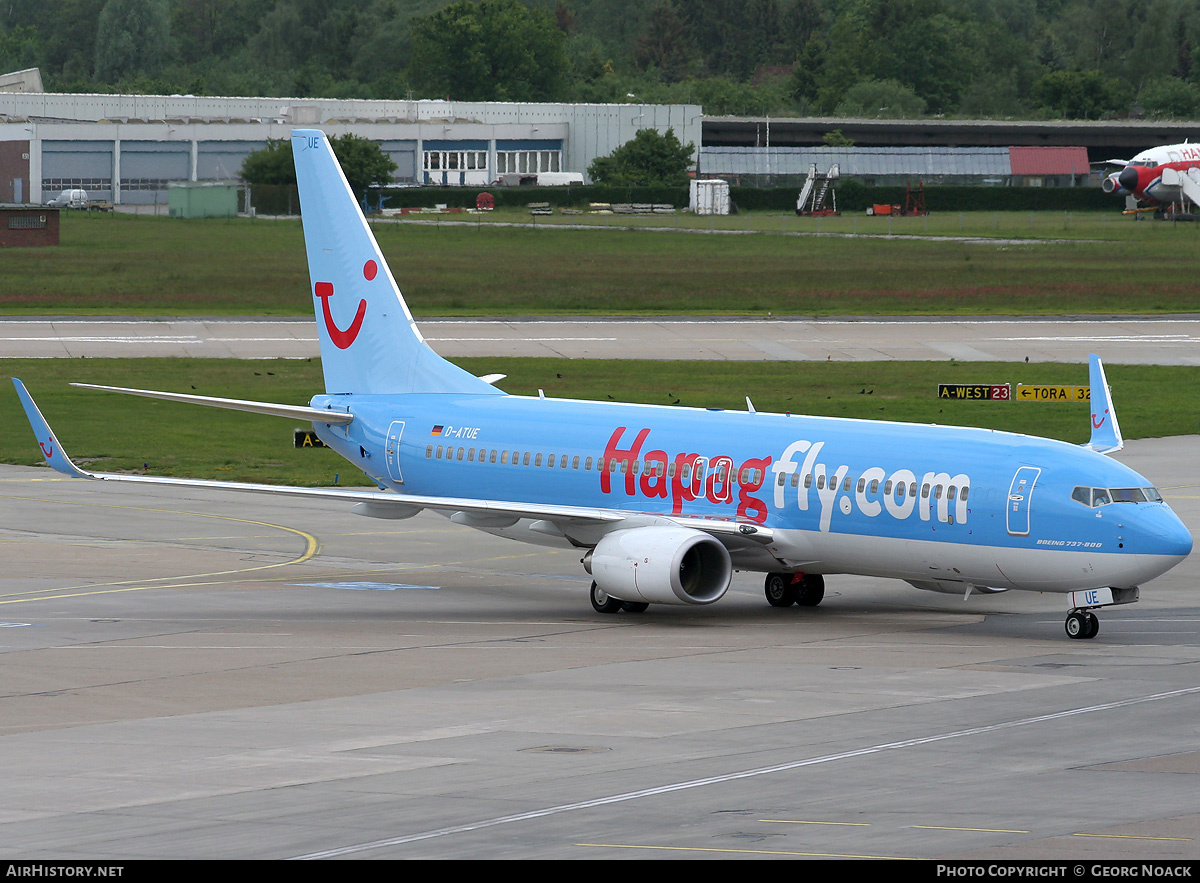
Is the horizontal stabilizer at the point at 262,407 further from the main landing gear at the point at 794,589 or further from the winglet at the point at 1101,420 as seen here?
the winglet at the point at 1101,420

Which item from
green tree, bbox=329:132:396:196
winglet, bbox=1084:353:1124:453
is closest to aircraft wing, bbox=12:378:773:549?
winglet, bbox=1084:353:1124:453

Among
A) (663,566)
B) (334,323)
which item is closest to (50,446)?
(334,323)

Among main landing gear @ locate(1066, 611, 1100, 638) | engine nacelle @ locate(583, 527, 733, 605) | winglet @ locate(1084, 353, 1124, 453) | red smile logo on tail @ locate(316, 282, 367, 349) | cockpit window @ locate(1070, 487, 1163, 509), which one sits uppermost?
red smile logo on tail @ locate(316, 282, 367, 349)

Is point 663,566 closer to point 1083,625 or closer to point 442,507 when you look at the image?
point 442,507

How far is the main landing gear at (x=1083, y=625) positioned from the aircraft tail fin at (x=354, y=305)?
51.8 feet

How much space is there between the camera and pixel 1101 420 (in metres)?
39.4

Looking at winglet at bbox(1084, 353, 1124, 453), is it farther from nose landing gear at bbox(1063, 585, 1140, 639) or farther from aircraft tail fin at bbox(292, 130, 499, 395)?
aircraft tail fin at bbox(292, 130, 499, 395)

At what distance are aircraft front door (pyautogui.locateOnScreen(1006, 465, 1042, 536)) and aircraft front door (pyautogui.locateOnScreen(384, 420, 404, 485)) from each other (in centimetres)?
1523

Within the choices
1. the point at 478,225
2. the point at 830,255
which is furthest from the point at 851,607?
the point at 478,225

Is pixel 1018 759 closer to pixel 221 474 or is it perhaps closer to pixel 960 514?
pixel 960 514

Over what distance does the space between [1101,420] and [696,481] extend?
9.91 m

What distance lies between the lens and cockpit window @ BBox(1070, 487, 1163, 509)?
3159cm

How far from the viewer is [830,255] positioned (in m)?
143

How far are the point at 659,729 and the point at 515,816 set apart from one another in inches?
222
